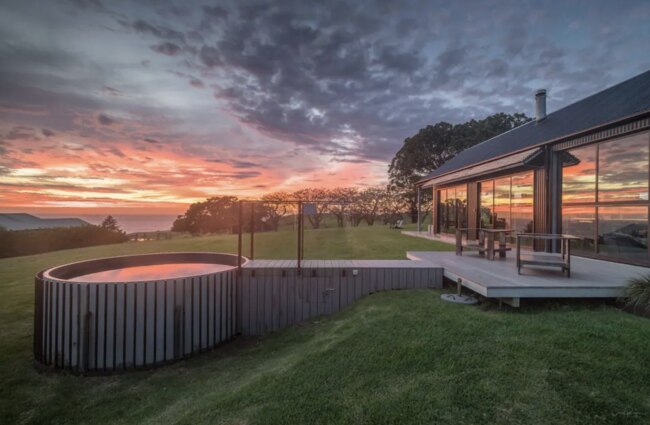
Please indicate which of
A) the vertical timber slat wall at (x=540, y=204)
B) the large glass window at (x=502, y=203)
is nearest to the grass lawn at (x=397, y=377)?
the vertical timber slat wall at (x=540, y=204)

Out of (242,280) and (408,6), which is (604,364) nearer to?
(242,280)

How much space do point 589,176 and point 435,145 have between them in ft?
62.6

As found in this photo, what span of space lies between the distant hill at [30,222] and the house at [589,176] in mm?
23628

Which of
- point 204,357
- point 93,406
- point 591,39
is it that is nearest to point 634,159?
point 591,39

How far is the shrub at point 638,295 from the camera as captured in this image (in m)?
3.93

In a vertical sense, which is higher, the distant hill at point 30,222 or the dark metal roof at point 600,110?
the dark metal roof at point 600,110

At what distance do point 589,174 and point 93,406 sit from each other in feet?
32.9

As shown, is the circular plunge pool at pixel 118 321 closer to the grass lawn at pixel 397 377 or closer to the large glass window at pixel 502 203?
the grass lawn at pixel 397 377

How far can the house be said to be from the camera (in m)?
6.15

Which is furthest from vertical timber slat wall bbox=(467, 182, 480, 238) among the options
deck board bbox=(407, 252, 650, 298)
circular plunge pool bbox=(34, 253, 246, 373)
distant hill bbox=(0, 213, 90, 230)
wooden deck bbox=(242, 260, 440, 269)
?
distant hill bbox=(0, 213, 90, 230)

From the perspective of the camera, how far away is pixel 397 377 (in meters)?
2.81

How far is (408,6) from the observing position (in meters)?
9.20

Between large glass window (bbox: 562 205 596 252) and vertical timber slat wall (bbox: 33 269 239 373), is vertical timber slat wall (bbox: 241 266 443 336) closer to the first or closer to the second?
vertical timber slat wall (bbox: 33 269 239 373)

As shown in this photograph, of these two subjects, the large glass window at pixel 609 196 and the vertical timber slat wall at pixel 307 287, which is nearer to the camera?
the vertical timber slat wall at pixel 307 287
